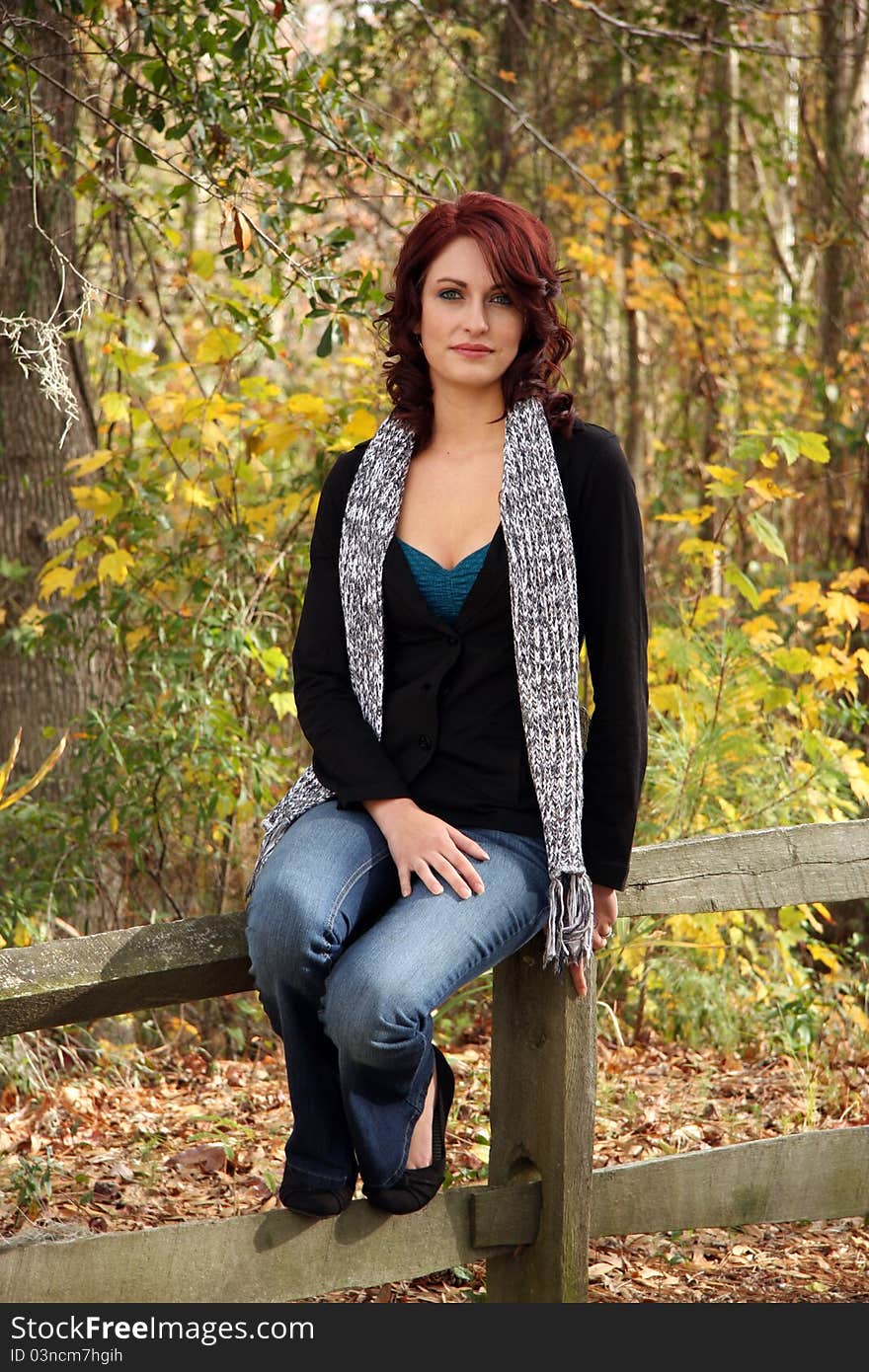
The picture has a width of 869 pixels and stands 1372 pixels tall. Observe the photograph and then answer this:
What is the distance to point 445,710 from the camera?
271 centimetres

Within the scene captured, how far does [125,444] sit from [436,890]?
354 cm

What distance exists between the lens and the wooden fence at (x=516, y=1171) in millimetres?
→ 2355

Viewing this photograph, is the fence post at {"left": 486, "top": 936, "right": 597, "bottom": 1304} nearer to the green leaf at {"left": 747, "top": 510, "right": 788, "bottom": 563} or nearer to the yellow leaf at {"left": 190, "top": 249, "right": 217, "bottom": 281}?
the green leaf at {"left": 747, "top": 510, "right": 788, "bottom": 563}

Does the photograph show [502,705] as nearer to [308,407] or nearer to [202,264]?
[308,407]

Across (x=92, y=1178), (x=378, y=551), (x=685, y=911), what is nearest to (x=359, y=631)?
(x=378, y=551)

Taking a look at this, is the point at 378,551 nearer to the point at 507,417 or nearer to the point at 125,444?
the point at 507,417

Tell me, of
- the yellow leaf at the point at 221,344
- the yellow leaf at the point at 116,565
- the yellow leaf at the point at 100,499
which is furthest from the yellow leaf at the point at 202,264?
the yellow leaf at the point at 116,565

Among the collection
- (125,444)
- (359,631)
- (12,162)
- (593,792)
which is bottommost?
(593,792)

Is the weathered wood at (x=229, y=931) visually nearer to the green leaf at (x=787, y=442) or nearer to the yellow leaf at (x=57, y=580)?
the green leaf at (x=787, y=442)

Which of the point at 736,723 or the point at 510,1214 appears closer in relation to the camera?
the point at 510,1214

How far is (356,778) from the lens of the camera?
2674 mm

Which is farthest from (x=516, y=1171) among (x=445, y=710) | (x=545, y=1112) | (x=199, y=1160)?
(x=199, y=1160)

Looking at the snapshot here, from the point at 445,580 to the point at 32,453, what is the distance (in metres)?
3.18

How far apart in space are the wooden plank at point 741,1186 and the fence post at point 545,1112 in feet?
0.41
